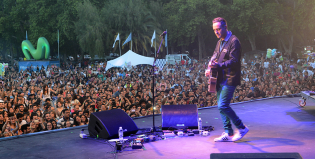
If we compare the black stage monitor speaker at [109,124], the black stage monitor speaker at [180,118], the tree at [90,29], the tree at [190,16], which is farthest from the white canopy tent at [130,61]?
the black stage monitor speaker at [109,124]

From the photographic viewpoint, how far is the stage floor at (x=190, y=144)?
3898 mm

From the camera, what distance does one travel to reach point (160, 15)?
34250 millimetres

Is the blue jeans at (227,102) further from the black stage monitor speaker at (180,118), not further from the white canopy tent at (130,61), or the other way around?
the white canopy tent at (130,61)

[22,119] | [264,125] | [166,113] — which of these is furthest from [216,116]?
[22,119]

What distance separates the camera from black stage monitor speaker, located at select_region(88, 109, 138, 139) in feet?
15.4

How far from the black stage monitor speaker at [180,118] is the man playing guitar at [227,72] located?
828 millimetres

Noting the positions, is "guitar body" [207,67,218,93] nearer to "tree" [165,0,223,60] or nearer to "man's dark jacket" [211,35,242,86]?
"man's dark jacket" [211,35,242,86]

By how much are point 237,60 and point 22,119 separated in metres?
5.05

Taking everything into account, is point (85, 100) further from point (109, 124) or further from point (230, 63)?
point (230, 63)

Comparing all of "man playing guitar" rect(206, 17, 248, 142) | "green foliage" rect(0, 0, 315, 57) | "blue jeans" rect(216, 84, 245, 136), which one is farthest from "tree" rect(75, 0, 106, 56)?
"blue jeans" rect(216, 84, 245, 136)

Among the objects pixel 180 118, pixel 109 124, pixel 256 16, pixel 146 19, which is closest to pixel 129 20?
pixel 146 19

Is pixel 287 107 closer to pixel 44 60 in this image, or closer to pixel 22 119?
pixel 22 119

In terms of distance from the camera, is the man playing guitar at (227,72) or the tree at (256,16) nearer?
the man playing guitar at (227,72)

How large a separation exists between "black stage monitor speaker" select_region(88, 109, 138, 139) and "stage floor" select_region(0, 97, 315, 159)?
183 millimetres
